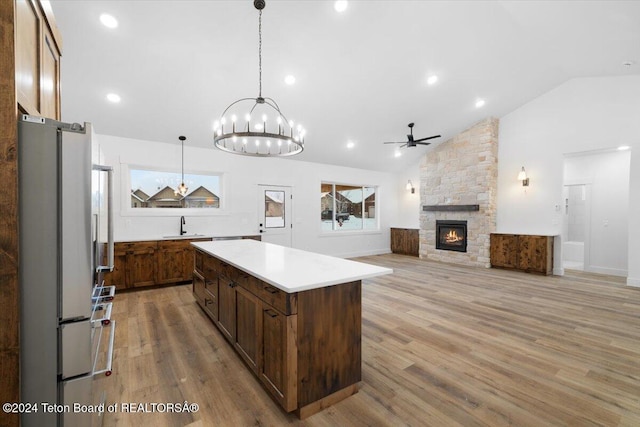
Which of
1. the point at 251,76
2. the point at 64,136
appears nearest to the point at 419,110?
the point at 251,76

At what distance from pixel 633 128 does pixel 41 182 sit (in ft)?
25.6

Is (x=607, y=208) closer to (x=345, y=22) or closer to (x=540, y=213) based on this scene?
(x=540, y=213)

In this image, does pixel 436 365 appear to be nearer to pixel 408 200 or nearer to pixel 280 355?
pixel 280 355

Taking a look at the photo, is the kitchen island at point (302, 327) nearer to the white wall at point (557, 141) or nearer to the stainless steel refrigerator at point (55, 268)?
the stainless steel refrigerator at point (55, 268)

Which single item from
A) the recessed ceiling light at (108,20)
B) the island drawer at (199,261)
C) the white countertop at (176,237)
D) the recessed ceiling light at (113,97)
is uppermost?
the recessed ceiling light at (108,20)

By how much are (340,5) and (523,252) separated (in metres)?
5.94

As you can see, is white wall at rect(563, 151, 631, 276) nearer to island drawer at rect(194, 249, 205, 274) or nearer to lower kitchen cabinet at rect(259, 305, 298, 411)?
lower kitchen cabinet at rect(259, 305, 298, 411)

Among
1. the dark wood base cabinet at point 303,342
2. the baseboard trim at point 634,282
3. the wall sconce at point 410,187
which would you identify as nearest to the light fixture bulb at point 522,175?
the baseboard trim at point 634,282

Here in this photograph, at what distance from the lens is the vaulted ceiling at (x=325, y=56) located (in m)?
3.14

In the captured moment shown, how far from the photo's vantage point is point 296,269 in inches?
83.6

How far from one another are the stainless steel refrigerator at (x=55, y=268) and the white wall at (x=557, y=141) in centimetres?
747

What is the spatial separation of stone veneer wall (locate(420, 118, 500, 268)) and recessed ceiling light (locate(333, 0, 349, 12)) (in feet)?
16.1

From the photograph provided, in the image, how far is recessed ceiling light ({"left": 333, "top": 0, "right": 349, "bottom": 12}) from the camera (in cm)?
312

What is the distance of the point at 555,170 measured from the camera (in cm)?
582
